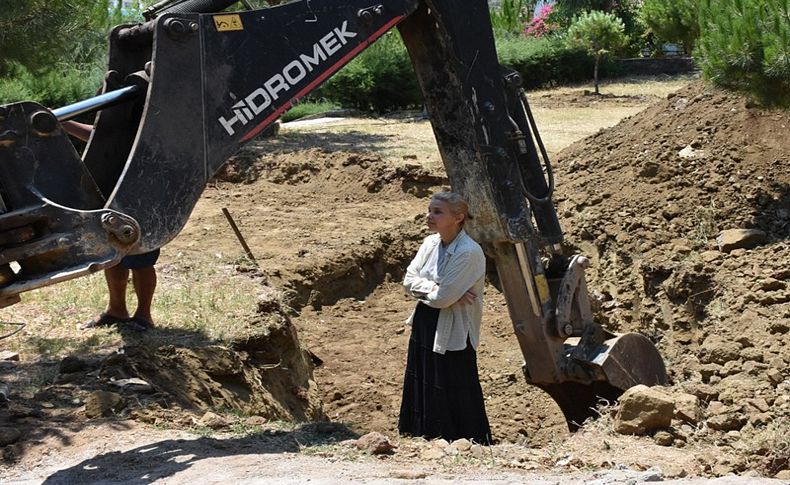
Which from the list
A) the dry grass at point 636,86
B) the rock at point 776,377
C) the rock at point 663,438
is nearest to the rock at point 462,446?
the rock at point 663,438

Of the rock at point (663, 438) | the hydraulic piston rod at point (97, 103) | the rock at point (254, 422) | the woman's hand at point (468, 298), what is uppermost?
the hydraulic piston rod at point (97, 103)

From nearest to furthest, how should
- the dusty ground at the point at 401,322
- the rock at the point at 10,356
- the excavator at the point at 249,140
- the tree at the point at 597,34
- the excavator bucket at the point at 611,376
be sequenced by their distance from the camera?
1. the excavator at the point at 249,140
2. the dusty ground at the point at 401,322
3. the excavator bucket at the point at 611,376
4. the rock at the point at 10,356
5. the tree at the point at 597,34

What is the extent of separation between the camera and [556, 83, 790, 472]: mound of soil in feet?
25.2

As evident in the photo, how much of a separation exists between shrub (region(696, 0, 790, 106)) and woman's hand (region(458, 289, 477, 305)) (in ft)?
13.5

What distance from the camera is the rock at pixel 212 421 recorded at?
20.9 feet

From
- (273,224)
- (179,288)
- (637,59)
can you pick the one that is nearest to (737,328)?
(179,288)

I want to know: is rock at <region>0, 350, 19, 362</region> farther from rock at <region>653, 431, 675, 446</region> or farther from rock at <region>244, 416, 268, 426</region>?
rock at <region>653, 431, 675, 446</region>

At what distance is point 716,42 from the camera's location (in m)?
10.1

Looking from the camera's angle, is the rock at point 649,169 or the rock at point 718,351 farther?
the rock at point 649,169

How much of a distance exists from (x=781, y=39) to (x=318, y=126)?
44.9 ft

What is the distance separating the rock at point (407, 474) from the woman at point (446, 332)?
1570mm

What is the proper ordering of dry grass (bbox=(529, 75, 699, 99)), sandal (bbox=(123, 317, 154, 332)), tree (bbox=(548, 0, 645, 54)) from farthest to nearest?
tree (bbox=(548, 0, 645, 54)), dry grass (bbox=(529, 75, 699, 99)), sandal (bbox=(123, 317, 154, 332))

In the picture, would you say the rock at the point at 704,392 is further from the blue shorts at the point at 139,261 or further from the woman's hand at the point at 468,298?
the blue shorts at the point at 139,261

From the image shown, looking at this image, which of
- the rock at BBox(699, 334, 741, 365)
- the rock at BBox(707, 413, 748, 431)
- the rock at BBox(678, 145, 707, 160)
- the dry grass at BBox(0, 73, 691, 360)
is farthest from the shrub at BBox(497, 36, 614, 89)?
the rock at BBox(707, 413, 748, 431)
